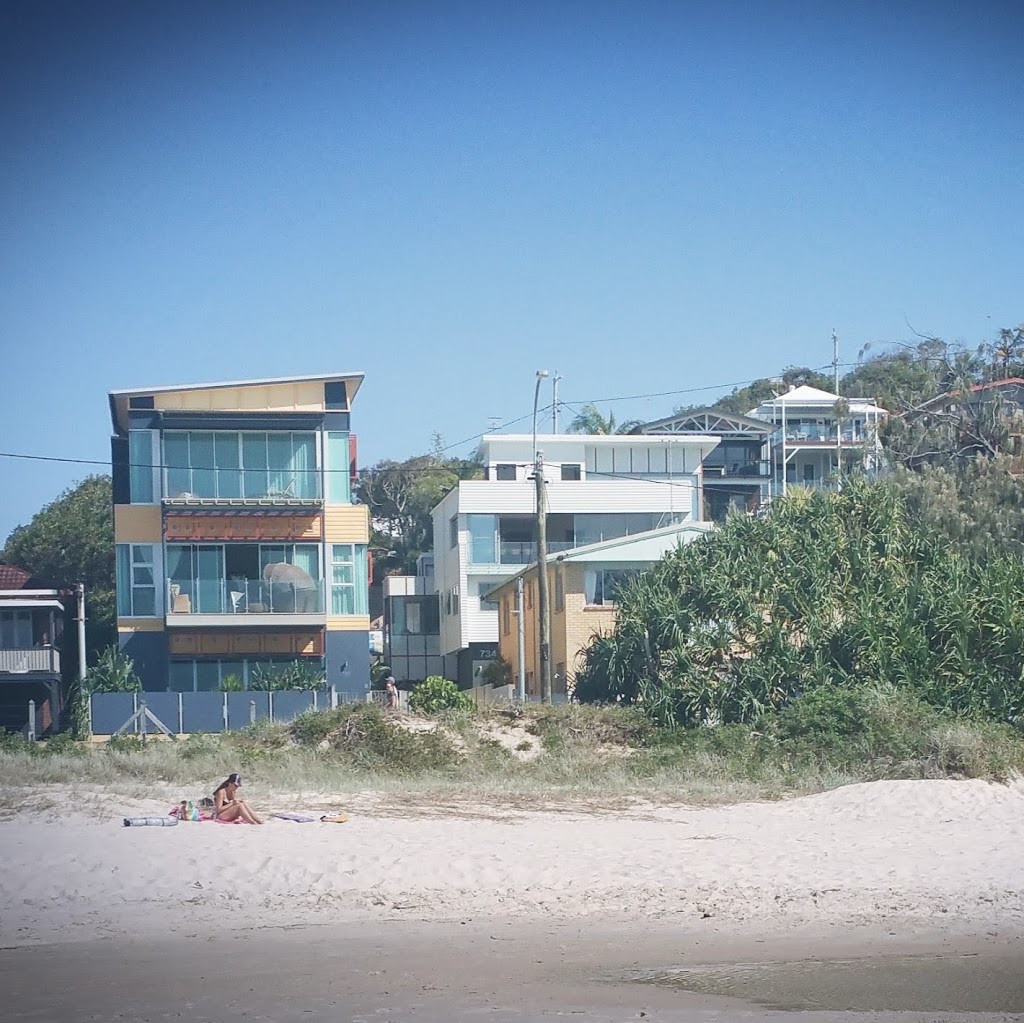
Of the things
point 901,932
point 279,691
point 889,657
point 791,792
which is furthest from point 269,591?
point 901,932

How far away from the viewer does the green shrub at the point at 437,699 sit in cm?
3200

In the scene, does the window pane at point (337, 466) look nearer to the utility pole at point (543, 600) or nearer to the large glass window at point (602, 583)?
the large glass window at point (602, 583)

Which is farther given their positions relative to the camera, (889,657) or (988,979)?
(889,657)

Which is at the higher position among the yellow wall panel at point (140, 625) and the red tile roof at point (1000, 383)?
the red tile roof at point (1000, 383)

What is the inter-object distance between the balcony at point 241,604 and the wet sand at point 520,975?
32330 millimetres

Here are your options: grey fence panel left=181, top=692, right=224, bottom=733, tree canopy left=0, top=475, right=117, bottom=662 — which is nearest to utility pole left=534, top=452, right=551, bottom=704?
grey fence panel left=181, top=692, right=224, bottom=733

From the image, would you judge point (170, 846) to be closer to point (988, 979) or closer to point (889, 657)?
point (988, 979)

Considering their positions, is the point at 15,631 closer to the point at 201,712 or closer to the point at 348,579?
the point at 201,712

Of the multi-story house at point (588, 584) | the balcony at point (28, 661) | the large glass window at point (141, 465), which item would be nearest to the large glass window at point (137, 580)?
the large glass window at point (141, 465)

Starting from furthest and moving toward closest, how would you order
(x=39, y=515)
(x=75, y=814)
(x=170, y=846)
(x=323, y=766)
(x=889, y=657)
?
(x=39, y=515)
(x=889, y=657)
(x=323, y=766)
(x=75, y=814)
(x=170, y=846)

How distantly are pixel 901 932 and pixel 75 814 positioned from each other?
37.7ft

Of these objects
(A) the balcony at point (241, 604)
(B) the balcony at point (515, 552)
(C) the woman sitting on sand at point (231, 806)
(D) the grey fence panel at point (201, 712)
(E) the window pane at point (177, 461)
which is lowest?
(D) the grey fence panel at point (201, 712)

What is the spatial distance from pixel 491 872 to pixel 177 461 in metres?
33.6

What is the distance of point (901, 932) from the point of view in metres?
13.7
